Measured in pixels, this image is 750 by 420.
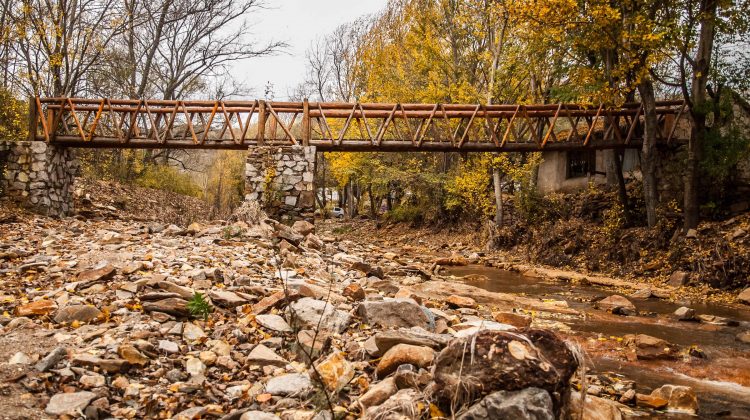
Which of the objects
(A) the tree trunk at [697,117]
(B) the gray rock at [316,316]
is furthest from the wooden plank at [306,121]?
(A) the tree trunk at [697,117]

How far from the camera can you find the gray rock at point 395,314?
4.64 metres

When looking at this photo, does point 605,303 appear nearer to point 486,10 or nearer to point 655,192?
point 655,192

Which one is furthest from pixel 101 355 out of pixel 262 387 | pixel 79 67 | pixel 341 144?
pixel 79 67

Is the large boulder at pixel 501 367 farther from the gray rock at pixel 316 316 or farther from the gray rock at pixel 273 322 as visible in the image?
the gray rock at pixel 273 322

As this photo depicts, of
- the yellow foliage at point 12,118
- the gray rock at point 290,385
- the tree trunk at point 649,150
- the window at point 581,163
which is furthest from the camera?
the window at point 581,163

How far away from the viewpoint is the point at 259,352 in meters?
3.76

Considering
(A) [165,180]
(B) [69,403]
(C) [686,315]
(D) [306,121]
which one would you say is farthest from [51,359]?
(A) [165,180]

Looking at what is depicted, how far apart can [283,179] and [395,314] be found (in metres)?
8.63

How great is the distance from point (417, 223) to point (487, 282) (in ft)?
43.5

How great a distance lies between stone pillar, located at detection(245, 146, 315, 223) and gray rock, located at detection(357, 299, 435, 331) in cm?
803

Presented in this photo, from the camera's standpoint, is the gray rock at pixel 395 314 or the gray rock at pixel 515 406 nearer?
the gray rock at pixel 515 406

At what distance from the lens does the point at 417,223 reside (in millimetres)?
23703

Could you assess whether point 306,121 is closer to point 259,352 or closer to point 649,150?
point 649,150

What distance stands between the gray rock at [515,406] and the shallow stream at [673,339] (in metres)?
1.63
